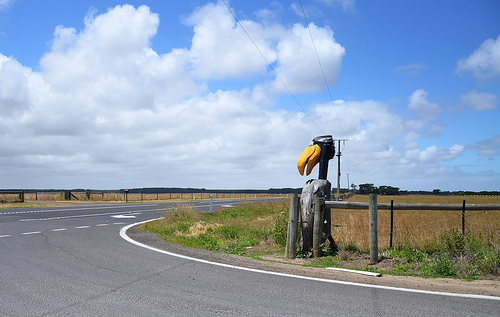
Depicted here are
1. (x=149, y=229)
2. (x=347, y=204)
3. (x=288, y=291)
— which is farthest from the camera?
(x=149, y=229)

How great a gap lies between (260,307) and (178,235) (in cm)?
792

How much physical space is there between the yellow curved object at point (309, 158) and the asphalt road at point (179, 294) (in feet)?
10.3

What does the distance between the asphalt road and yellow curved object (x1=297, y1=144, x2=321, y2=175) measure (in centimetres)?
315

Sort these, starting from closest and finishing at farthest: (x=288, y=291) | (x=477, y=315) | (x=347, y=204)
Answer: (x=477, y=315)
(x=288, y=291)
(x=347, y=204)

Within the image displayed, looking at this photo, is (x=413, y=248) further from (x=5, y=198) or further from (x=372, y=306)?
(x=5, y=198)

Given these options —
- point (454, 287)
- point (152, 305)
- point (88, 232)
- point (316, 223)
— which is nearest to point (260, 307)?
point (152, 305)

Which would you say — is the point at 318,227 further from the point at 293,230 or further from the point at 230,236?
the point at 230,236

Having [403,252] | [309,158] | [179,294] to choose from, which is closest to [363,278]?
[403,252]

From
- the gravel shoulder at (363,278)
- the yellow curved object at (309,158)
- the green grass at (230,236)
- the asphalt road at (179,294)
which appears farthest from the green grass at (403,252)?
the yellow curved object at (309,158)

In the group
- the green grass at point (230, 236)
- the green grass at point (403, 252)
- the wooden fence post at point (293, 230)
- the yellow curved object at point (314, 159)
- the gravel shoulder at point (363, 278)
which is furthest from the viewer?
the green grass at point (230, 236)

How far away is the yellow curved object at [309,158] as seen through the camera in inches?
362

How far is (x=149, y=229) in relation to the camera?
1433 cm

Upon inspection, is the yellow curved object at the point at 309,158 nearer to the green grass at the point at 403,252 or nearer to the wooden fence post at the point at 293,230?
the wooden fence post at the point at 293,230

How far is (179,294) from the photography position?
5.48 metres
